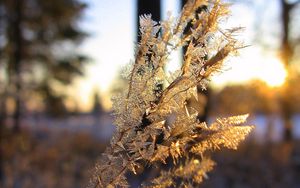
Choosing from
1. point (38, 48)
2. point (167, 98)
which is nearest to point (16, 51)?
point (38, 48)

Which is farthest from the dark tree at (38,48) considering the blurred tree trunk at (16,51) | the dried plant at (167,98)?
the dried plant at (167,98)

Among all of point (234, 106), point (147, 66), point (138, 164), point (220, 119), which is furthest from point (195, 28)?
point (234, 106)

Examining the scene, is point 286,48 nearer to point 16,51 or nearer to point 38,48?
point 16,51

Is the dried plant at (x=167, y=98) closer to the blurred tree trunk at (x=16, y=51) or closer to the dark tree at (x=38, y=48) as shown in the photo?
the dark tree at (x=38, y=48)

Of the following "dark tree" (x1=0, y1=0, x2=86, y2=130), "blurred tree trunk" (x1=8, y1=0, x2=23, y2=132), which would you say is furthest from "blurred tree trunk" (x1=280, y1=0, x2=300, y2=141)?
"blurred tree trunk" (x1=8, y1=0, x2=23, y2=132)

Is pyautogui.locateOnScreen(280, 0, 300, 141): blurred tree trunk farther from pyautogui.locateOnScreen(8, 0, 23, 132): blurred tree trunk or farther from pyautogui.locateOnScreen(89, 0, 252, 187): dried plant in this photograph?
pyautogui.locateOnScreen(89, 0, 252, 187): dried plant

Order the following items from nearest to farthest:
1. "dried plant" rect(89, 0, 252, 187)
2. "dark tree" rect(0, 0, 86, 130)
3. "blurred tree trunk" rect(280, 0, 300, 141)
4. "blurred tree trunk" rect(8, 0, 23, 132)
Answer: "dried plant" rect(89, 0, 252, 187) < "blurred tree trunk" rect(280, 0, 300, 141) < "blurred tree trunk" rect(8, 0, 23, 132) < "dark tree" rect(0, 0, 86, 130)
